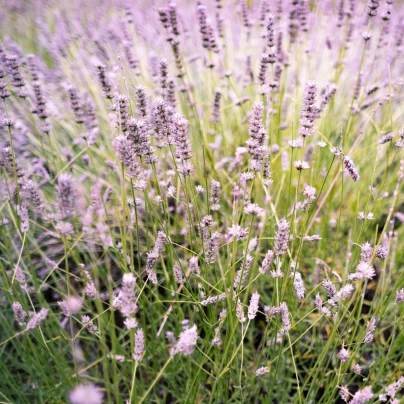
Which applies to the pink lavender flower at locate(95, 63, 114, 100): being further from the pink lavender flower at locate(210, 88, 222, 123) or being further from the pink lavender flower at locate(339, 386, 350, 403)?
the pink lavender flower at locate(339, 386, 350, 403)

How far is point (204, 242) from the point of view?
3.64 feet

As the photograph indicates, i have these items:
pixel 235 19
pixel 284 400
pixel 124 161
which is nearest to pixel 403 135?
pixel 124 161

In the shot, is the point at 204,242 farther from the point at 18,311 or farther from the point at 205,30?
the point at 205,30

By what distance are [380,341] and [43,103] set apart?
5.61 ft

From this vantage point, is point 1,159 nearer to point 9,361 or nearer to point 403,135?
point 9,361

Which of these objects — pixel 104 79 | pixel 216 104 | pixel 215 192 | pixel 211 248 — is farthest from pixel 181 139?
pixel 216 104

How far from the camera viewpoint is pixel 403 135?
44.8 inches

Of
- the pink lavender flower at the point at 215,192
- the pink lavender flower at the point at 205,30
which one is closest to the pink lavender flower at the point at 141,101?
the pink lavender flower at the point at 215,192

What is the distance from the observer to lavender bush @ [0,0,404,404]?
3.32 feet

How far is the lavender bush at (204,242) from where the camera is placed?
3.32ft

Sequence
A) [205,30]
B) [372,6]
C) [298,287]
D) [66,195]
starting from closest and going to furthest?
1. [66,195]
2. [298,287]
3. [372,6]
4. [205,30]

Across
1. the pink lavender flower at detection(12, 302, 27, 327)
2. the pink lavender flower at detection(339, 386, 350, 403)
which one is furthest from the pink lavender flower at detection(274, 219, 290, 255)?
the pink lavender flower at detection(12, 302, 27, 327)

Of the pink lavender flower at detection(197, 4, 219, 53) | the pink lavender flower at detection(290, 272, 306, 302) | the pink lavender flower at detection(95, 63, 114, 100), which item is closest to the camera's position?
the pink lavender flower at detection(290, 272, 306, 302)

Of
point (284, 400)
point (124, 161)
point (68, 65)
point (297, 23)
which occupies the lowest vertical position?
point (284, 400)
